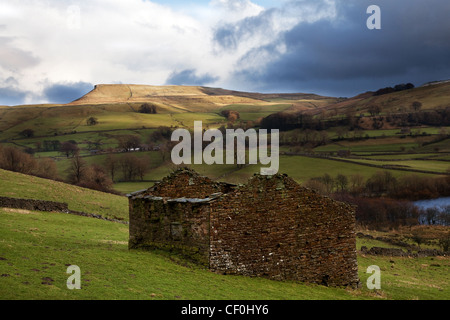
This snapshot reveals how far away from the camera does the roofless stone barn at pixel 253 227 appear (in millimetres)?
18609

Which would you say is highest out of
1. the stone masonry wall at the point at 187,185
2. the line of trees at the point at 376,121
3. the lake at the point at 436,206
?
the line of trees at the point at 376,121

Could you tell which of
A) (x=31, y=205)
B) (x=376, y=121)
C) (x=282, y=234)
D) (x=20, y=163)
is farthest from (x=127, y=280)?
(x=376, y=121)

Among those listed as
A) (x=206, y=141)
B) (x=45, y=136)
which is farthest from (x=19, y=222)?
(x=45, y=136)

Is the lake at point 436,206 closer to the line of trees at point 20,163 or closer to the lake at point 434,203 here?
the lake at point 434,203

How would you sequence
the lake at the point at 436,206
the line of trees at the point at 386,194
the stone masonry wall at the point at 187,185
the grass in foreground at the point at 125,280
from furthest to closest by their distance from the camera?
the line of trees at the point at 386,194, the lake at the point at 436,206, the stone masonry wall at the point at 187,185, the grass in foreground at the point at 125,280

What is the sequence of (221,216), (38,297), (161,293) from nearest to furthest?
(38,297)
(161,293)
(221,216)

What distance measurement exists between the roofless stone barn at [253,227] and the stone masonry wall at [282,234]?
0.14ft

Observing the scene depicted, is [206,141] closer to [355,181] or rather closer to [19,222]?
[355,181]

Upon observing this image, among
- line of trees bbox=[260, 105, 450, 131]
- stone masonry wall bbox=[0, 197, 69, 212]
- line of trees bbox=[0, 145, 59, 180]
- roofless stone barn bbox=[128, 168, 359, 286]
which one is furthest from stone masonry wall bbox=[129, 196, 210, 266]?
line of trees bbox=[260, 105, 450, 131]

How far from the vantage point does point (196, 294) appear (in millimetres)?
14758

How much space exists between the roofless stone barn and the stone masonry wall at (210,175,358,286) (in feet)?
0.14

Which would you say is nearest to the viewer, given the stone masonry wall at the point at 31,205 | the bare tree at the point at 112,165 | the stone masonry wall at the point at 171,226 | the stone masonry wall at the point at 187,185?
the stone masonry wall at the point at 171,226

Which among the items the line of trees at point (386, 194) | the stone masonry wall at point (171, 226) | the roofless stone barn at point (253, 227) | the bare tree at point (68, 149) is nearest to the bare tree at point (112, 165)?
the bare tree at point (68, 149)
